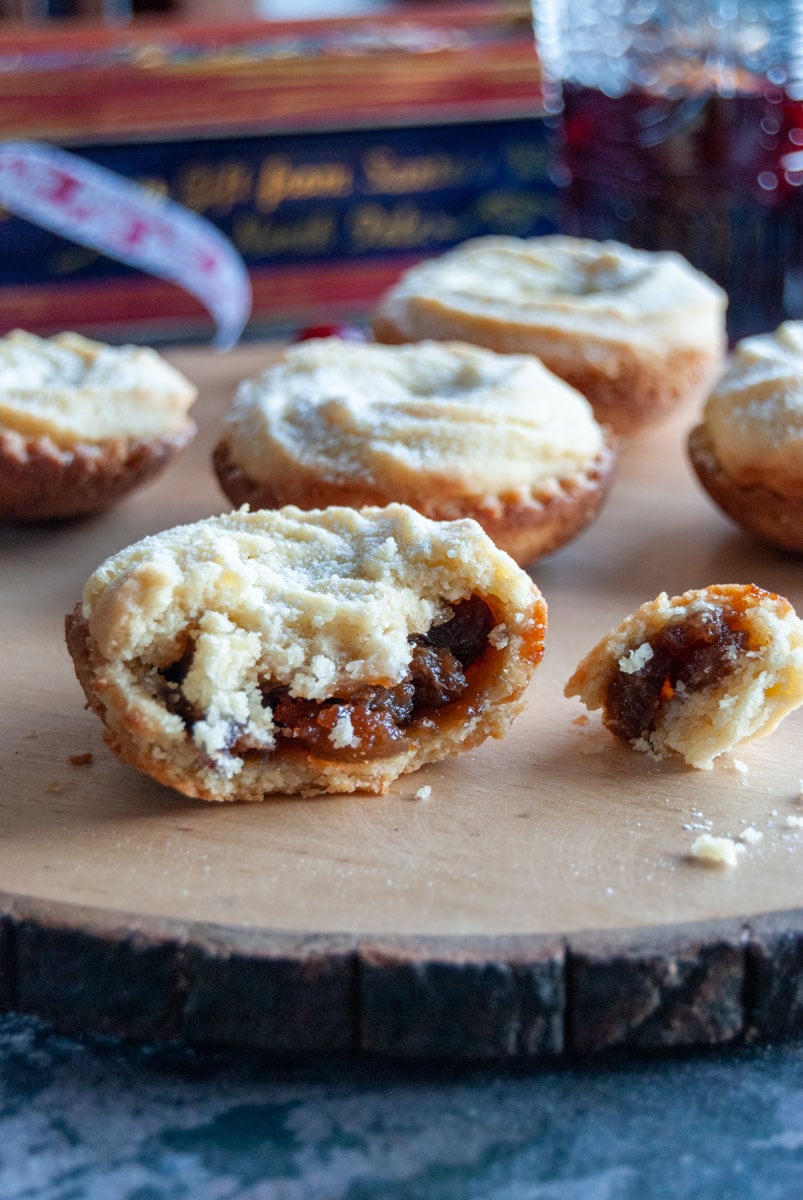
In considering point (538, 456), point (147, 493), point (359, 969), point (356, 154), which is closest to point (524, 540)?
point (538, 456)

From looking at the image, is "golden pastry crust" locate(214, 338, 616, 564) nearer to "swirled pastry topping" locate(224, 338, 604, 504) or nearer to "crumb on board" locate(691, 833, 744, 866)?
"swirled pastry topping" locate(224, 338, 604, 504)

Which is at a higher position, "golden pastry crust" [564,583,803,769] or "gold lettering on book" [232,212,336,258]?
"golden pastry crust" [564,583,803,769]

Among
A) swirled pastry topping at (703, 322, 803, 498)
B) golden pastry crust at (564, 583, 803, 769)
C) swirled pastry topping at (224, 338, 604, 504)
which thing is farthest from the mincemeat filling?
swirled pastry topping at (703, 322, 803, 498)

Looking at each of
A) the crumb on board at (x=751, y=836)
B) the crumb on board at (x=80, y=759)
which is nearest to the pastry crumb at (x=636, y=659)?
the crumb on board at (x=751, y=836)

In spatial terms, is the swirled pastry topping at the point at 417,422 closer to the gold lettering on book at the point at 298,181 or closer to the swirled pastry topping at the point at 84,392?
the swirled pastry topping at the point at 84,392

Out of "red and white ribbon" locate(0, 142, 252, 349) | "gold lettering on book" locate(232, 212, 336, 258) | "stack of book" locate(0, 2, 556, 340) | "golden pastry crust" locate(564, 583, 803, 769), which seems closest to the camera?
"golden pastry crust" locate(564, 583, 803, 769)

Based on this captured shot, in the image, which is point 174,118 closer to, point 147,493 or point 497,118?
point 497,118

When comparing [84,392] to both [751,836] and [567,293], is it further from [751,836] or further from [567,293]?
[751,836]
